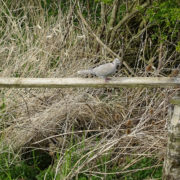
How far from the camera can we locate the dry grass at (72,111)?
3406 millimetres

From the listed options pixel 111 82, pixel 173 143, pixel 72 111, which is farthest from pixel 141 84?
pixel 72 111

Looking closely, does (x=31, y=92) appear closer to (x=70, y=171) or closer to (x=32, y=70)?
(x=32, y=70)

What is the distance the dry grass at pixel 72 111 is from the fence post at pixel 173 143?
41 cm

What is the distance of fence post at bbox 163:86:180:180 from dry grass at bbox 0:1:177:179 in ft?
1.35

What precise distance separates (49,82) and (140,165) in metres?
1.41

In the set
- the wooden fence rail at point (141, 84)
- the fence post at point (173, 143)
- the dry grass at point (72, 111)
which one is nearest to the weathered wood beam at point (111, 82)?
the wooden fence rail at point (141, 84)

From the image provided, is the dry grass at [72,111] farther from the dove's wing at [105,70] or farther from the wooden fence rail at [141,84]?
the dove's wing at [105,70]

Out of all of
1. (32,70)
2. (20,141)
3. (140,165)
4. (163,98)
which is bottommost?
(140,165)

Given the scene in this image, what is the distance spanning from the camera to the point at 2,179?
3.41m

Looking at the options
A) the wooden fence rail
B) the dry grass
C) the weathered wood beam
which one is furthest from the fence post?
the dry grass

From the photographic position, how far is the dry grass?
341 cm

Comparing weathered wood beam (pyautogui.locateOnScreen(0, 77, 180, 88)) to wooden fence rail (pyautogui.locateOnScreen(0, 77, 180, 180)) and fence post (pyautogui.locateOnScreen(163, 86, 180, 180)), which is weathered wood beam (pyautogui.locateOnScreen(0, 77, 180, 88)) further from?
fence post (pyautogui.locateOnScreen(163, 86, 180, 180))

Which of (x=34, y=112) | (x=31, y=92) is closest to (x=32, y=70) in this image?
(x=31, y=92)

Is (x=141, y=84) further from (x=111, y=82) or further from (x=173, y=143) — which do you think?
(x=173, y=143)
